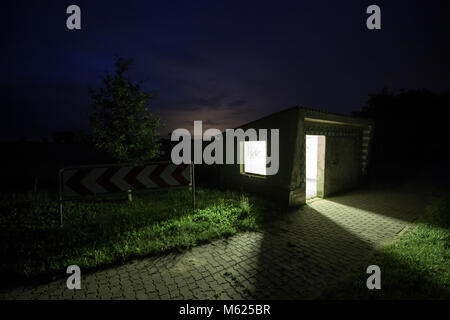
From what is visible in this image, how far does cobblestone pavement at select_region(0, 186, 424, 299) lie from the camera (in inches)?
119

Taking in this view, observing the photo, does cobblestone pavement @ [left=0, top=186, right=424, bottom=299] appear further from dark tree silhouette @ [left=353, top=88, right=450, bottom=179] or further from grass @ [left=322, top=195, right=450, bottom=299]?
dark tree silhouette @ [left=353, top=88, right=450, bottom=179]

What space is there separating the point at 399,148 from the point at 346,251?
21416mm

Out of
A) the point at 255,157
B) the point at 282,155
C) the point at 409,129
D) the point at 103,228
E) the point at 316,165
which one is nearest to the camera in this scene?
the point at 103,228

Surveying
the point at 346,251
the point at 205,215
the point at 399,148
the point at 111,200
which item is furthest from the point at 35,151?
the point at 399,148

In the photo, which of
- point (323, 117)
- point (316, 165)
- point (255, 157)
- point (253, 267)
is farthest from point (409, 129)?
point (253, 267)

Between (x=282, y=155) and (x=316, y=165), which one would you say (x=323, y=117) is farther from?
(x=316, y=165)

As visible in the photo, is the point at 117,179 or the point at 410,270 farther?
the point at 117,179

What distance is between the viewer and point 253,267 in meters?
3.66

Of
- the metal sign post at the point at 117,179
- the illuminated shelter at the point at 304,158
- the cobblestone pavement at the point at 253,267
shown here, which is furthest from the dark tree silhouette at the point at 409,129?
the metal sign post at the point at 117,179

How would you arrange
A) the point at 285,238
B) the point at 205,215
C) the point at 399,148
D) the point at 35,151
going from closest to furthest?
the point at 285,238
the point at 205,215
the point at 35,151
the point at 399,148

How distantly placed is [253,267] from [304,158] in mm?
4833

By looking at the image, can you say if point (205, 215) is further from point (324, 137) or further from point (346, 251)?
point (324, 137)

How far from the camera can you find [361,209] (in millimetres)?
7145

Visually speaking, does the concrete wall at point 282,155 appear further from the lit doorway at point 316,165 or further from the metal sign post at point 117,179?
the metal sign post at point 117,179
